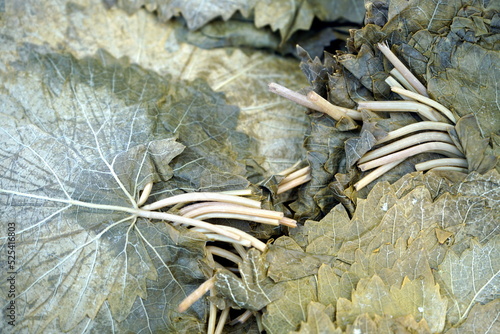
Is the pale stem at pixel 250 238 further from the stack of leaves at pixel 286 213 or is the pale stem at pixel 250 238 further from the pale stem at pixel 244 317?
the pale stem at pixel 244 317

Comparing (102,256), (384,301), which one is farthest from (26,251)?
(384,301)

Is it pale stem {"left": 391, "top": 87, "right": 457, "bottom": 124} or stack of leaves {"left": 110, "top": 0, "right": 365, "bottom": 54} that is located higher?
stack of leaves {"left": 110, "top": 0, "right": 365, "bottom": 54}

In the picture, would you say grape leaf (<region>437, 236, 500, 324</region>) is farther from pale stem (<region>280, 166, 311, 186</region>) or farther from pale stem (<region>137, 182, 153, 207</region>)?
pale stem (<region>137, 182, 153, 207</region>)

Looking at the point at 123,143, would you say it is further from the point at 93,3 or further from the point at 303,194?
the point at 93,3

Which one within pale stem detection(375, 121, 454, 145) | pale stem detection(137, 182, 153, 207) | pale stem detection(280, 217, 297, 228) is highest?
pale stem detection(375, 121, 454, 145)

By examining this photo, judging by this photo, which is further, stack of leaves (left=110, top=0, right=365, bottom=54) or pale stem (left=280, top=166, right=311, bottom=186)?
stack of leaves (left=110, top=0, right=365, bottom=54)

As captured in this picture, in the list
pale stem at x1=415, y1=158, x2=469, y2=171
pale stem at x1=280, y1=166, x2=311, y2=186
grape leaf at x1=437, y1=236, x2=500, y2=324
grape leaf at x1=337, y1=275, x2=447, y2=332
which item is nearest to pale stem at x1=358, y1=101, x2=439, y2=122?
pale stem at x1=415, y1=158, x2=469, y2=171

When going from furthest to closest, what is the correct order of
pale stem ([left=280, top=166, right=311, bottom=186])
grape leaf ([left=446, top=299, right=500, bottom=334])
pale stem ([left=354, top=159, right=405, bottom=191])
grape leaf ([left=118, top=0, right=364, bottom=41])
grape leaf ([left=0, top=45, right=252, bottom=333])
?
grape leaf ([left=118, top=0, right=364, bottom=41]) < pale stem ([left=280, top=166, right=311, bottom=186]) < pale stem ([left=354, top=159, right=405, bottom=191]) < grape leaf ([left=0, top=45, right=252, bottom=333]) < grape leaf ([left=446, top=299, right=500, bottom=334])
